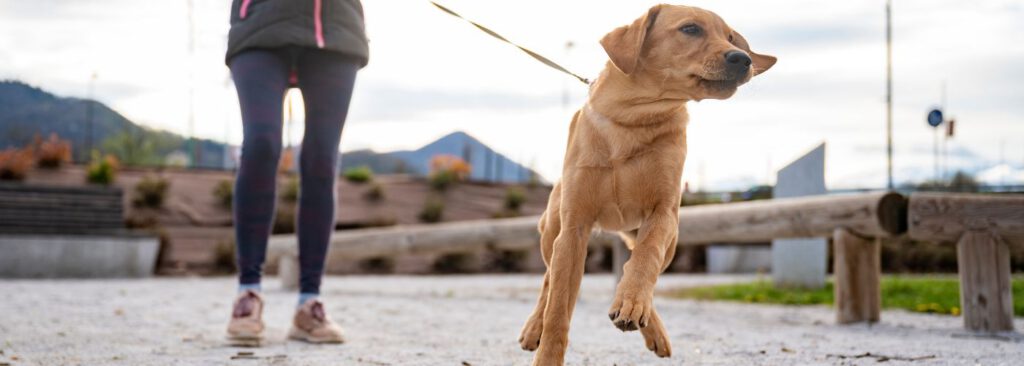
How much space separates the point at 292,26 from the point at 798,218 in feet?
11.8

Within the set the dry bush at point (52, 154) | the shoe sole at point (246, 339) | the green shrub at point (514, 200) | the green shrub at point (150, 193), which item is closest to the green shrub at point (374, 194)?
the green shrub at point (514, 200)

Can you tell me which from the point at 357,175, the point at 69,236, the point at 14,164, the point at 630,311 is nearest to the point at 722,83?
the point at 630,311

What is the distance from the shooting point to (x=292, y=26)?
3.98 metres

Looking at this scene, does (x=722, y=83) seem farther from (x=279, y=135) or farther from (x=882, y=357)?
(x=279, y=135)

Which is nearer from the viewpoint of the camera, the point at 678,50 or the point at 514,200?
the point at 678,50

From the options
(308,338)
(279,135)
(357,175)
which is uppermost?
(357,175)

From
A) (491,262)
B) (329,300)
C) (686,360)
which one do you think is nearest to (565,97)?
(491,262)

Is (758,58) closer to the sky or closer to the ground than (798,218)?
closer to the sky

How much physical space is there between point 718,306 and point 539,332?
5283 millimetres

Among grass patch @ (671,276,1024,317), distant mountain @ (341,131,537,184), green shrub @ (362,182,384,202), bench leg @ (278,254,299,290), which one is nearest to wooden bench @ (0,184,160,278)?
bench leg @ (278,254,299,290)

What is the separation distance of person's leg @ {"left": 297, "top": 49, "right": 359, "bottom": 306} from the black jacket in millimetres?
91

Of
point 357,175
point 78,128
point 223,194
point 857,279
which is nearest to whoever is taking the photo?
point 857,279

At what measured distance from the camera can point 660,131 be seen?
2578 millimetres

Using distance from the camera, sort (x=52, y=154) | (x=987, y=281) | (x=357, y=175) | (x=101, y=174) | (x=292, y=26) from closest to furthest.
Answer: (x=292, y=26) → (x=987, y=281) → (x=101, y=174) → (x=52, y=154) → (x=357, y=175)
